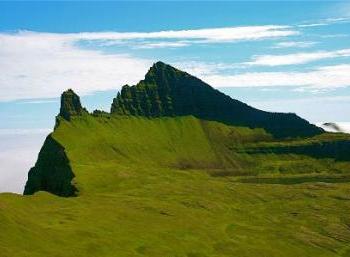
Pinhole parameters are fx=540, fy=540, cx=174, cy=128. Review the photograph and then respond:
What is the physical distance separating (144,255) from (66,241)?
28520 mm

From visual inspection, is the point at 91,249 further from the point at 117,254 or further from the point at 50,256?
the point at 50,256

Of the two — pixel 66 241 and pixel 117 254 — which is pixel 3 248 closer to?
pixel 66 241

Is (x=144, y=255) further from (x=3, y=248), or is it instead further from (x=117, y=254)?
(x=3, y=248)

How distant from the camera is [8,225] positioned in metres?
188

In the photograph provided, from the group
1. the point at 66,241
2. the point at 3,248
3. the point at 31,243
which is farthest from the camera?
the point at 66,241

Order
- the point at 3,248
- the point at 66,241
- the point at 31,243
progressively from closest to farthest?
the point at 3,248 → the point at 31,243 → the point at 66,241

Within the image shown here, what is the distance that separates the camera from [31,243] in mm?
179875

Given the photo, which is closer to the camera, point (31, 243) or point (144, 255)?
point (31, 243)

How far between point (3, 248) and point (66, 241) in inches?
1138

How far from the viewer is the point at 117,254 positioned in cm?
19088

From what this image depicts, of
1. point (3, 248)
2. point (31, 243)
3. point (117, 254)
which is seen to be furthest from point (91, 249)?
point (3, 248)

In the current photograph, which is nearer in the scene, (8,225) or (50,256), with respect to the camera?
(50,256)

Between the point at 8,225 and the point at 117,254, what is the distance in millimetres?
39337

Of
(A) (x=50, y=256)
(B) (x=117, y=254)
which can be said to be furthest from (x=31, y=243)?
(B) (x=117, y=254)
